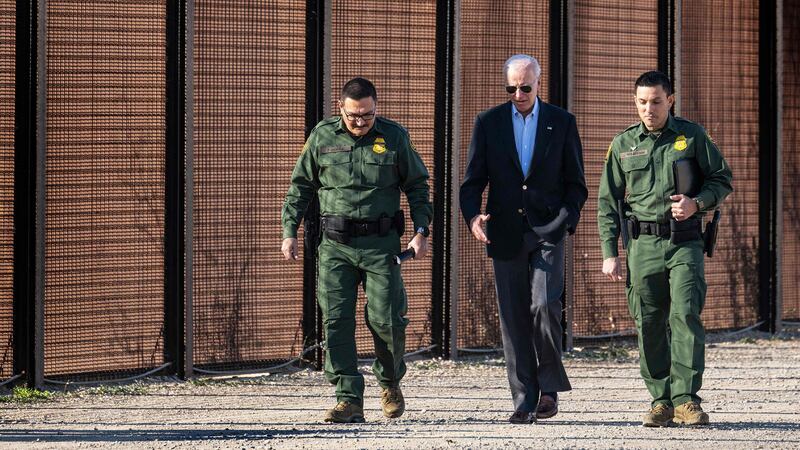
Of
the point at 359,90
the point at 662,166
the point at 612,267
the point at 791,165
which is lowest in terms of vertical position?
the point at 612,267

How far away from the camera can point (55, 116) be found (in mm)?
9641

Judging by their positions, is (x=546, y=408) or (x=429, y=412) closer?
(x=546, y=408)

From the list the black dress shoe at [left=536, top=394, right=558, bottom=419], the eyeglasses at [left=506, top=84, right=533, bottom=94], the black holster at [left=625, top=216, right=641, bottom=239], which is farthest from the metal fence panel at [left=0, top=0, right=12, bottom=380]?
the black holster at [left=625, top=216, right=641, bottom=239]

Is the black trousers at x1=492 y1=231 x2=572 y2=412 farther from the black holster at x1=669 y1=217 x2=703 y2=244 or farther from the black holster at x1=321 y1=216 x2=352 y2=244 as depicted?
the black holster at x1=321 y1=216 x2=352 y2=244

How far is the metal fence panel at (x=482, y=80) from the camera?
11156 millimetres

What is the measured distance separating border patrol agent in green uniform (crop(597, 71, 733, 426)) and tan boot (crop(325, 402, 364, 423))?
5.00ft

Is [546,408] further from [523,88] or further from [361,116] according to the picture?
[361,116]

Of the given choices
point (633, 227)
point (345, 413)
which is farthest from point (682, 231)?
point (345, 413)

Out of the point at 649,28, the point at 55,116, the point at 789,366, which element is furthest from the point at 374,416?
the point at 649,28

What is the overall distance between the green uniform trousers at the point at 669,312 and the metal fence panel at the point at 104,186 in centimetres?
332

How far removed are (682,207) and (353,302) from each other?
6.03ft

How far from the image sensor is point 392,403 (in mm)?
8570

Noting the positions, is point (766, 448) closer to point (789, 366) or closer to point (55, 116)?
point (789, 366)

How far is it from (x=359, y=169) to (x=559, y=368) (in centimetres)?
150
